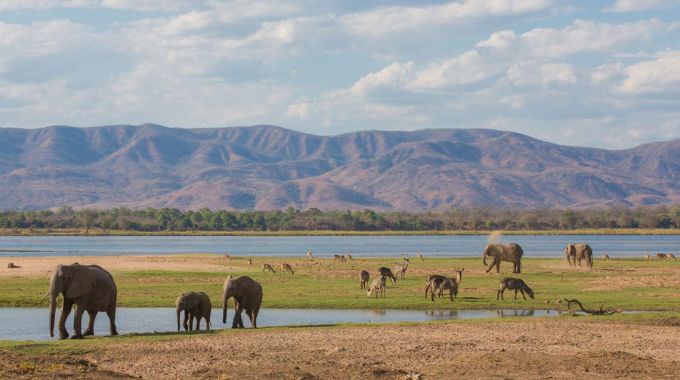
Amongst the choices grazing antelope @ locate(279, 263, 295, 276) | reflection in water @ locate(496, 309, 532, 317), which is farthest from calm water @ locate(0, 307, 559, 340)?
grazing antelope @ locate(279, 263, 295, 276)

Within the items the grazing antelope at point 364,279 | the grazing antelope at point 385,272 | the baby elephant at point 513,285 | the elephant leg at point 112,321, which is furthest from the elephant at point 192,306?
the grazing antelope at point 364,279

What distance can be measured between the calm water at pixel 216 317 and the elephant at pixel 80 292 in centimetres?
205

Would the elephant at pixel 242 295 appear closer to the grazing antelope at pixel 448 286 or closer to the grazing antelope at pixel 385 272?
the grazing antelope at pixel 448 286

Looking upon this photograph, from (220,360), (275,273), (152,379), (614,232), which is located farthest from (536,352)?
(614,232)

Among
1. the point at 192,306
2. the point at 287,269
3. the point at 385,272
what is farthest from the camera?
the point at 287,269

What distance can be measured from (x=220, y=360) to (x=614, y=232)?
18036 centimetres

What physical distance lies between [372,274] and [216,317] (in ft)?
74.8

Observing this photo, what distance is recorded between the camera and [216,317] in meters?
37.3

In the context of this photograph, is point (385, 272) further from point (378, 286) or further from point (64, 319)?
point (64, 319)

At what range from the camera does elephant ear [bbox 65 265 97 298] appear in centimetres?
2914

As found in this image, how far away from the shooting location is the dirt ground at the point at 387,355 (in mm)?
22922

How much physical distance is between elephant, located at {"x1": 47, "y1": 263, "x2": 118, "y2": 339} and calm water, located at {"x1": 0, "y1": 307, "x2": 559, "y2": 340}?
2.05 m

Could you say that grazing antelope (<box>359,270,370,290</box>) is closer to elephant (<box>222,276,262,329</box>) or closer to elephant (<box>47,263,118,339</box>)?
elephant (<box>222,276,262,329</box>)

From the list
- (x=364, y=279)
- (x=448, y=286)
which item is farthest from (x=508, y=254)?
(x=448, y=286)
